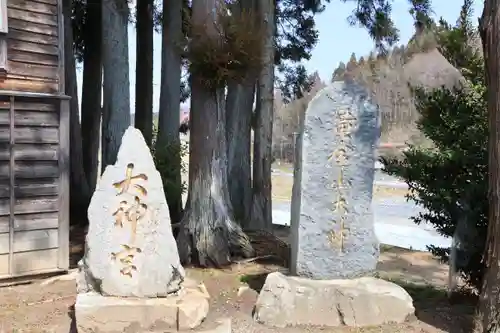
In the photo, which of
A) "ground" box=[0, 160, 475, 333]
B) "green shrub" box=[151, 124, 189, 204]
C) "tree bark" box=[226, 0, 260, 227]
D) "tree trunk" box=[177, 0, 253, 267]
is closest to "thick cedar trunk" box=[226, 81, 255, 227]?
"tree bark" box=[226, 0, 260, 227]

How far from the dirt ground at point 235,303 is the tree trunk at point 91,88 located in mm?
8008

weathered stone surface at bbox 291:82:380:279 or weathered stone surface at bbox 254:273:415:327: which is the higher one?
weathered stone surface at bbox 291:82:380:279

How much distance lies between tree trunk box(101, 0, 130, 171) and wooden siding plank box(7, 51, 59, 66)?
2.28m

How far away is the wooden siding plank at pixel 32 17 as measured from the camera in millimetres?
6902

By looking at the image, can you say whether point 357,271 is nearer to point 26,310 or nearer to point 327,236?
point 327,236

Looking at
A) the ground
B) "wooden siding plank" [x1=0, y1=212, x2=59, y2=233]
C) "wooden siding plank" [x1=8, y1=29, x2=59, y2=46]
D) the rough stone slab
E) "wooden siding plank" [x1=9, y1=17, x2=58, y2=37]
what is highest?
"wooden siding plank" [x1=9, y1=17, x2=58, y2=37]

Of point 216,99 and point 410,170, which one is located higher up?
point 216,99

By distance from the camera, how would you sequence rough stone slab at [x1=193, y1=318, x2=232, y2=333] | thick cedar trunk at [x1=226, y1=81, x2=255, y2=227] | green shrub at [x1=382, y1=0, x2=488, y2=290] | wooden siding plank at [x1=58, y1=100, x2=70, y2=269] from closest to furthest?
1. rough stone slab at [x1=193, y1=318, x2=232, y2=333]
2. green shrub at [x1=382, y1=0, x2=488, y2=290]
3. wooden siding plank at [x1=58, y1=100, x2=70, y2=269]
4. thick cedar trunk at [x1=226, y1=81, x2=255, y2=227]

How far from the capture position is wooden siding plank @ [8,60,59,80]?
6.90 metres

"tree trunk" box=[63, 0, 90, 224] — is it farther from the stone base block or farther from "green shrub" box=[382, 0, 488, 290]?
"green shrub" box=[382, 0, 488, 290]

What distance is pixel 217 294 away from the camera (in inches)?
256

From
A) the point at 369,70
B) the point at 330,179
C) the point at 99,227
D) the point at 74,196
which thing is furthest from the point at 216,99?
the point at 369,70

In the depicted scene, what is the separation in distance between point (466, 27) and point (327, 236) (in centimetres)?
327

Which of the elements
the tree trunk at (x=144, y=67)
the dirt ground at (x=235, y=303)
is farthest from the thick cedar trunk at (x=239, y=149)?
the dirt ground at (x=235, y=303)
